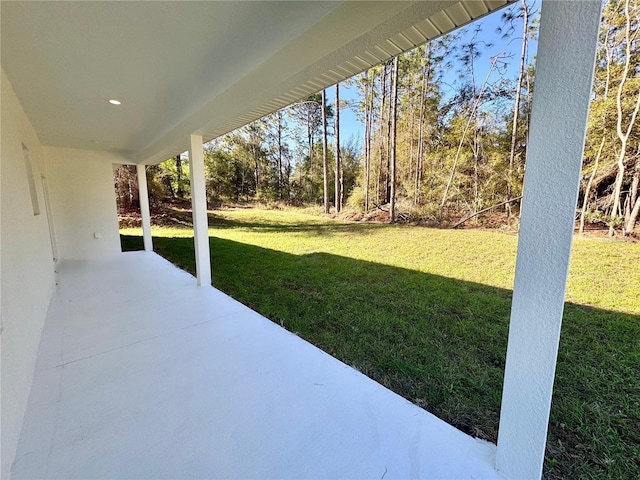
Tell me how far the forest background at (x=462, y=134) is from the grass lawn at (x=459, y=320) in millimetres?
1778

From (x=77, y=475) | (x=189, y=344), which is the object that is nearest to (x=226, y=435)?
(x=77, y=475)

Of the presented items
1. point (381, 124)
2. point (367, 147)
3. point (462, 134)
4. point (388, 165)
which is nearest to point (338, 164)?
point (367, 147)

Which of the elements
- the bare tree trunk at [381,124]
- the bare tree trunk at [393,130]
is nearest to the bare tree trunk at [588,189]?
the bare tree trunk at [393,130]

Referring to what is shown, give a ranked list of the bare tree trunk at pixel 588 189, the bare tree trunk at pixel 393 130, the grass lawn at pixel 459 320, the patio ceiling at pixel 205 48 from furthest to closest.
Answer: the bare tree trunk at pixel 393 130, the bare tree trunk at pixel 588 189, the grass lawn at pixel 459 320, the patio ceiling at pixel 205 48

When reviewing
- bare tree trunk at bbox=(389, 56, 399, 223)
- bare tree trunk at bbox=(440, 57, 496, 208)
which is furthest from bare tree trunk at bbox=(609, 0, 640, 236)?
bare tree trunk at bbox=(389, 56, 399, 223)

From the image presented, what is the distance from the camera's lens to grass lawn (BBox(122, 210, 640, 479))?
166cm

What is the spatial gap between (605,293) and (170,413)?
5.23m

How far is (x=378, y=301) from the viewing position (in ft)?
12.0

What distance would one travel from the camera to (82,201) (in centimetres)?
575

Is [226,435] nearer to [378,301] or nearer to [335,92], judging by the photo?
[378,301]

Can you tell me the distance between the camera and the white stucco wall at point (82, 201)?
5488 millimetres

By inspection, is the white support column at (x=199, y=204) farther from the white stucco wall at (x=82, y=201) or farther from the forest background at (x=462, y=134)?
the white stucco wall at (x=82, y=201)

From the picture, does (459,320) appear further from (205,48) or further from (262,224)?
(262,224)

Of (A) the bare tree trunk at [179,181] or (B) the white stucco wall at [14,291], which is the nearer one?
(B) the white stucco wall at [14,291]
